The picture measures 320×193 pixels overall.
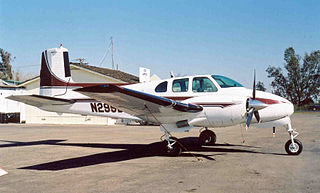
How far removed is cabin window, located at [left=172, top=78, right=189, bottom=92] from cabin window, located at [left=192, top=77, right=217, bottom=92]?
0.29 meters

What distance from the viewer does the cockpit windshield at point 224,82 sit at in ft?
34.2

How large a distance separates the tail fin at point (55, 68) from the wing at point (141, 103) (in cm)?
463

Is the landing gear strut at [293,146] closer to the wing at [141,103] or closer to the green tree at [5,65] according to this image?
the wing at [141,103]

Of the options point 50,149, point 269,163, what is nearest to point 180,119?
point 269,163

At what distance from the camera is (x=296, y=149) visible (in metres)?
9.84

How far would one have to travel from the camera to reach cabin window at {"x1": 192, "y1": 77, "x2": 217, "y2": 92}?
34.2 feet

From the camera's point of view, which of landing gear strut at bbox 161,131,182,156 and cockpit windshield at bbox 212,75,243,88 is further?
cockpit windshield at bbox 212,75,243,88

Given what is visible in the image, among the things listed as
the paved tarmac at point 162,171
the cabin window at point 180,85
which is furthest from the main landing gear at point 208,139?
the cabin window at point 180,85

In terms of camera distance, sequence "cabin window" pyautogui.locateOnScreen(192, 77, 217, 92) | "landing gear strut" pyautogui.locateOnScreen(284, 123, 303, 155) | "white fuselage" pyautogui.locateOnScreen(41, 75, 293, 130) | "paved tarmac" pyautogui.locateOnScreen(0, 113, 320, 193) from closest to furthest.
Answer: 1. "paved tarmac" pyautogui.locateOnScreen(0, 113, 320, 193)
2. "white fuselage" pyautogui.locateOnScreen(41, 75, 293, 130)
3. "landing gear strut" pyautogui.locateOnScreen(284, 123, 303, 155)
4. "cabin window" pyautogui.locateOnScreen(192, 77, 217, 92)

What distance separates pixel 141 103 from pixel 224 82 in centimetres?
→ 315

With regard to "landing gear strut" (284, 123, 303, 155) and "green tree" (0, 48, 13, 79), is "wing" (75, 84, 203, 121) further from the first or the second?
"green tree" (0, 48, 13, 79)

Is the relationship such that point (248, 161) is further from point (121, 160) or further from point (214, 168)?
point (121, 160)

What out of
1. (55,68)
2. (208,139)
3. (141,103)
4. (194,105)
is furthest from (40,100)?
(208,139)

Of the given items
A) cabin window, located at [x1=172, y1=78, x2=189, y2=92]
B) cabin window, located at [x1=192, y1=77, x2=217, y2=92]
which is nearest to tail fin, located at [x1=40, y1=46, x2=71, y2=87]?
cabin window, located at [x1=172, y1=78, x2=189, y2=92]
